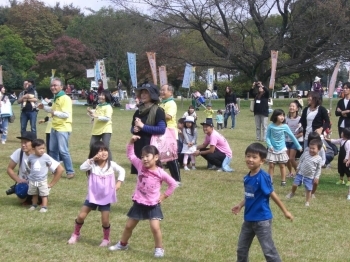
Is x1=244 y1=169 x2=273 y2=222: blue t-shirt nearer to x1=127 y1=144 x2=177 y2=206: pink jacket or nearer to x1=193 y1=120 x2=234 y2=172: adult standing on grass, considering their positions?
x1=127 y1=144 x2=177 y2=206: pink jacket

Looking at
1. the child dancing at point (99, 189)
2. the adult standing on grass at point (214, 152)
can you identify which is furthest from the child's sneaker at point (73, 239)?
the adult standing on grass at point (214, 152)

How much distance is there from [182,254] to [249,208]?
1.05 metres

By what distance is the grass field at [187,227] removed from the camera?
16.8 ft

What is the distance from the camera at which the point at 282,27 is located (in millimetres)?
33406

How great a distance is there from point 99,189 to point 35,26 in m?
58.4

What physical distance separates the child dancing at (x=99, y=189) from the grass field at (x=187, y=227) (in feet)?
0.65

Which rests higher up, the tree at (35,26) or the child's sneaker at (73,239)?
the tree at (35,26)

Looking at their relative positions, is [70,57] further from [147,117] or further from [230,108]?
[147,117]

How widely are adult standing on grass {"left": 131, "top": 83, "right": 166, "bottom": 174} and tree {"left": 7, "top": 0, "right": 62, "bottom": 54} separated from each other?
5546cm

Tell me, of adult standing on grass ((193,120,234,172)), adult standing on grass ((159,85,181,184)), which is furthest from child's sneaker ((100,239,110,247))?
adult standing on grass ((193,120,234,172))

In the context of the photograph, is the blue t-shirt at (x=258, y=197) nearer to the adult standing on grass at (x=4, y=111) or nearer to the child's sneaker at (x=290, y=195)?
the child's sneaker at (x=290, y=195)

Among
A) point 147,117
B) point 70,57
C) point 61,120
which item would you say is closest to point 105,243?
point 147,117

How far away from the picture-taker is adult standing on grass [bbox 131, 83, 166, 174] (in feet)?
19.5

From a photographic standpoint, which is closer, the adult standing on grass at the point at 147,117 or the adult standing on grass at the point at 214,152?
the adult standing on grass at the point at 147,117
